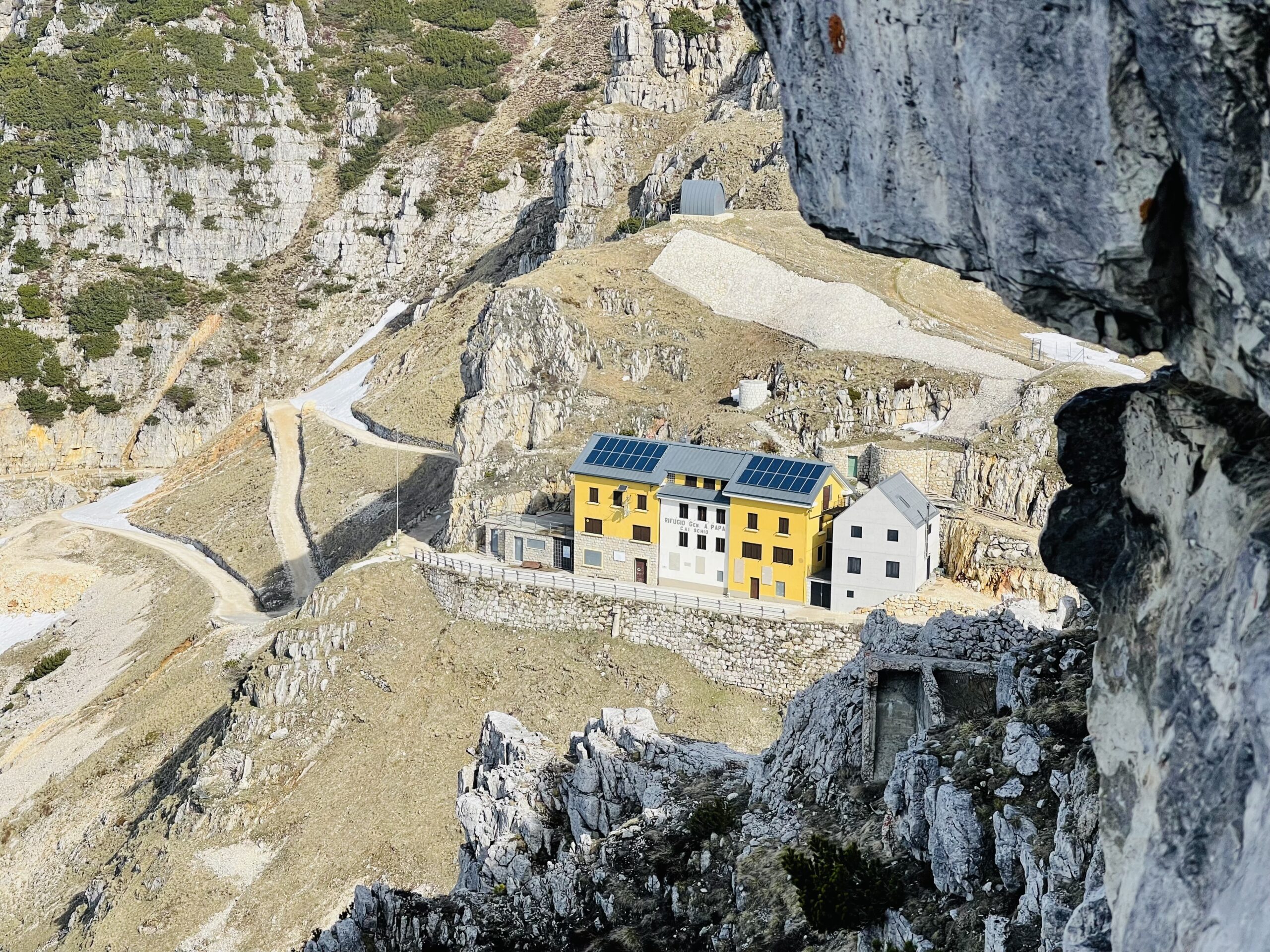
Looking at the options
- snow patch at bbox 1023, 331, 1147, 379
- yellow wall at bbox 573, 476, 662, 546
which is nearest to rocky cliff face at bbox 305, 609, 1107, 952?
yellow wall at bbox 573, 476, 662, 546

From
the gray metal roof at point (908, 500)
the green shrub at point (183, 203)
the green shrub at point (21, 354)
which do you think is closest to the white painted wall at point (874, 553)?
the gray metal roof at point (908, 500)

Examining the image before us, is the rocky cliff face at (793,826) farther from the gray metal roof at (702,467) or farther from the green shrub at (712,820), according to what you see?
the gray metal roof at (702,467)

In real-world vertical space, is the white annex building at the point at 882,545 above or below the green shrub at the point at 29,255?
above

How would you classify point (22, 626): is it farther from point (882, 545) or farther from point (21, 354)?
point (882, 545)

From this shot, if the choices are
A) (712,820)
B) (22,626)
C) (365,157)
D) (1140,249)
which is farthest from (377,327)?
(1140,249)

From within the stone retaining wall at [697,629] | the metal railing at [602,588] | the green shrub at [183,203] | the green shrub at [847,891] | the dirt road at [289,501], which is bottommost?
the dirt road at [289,501]
